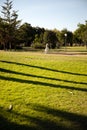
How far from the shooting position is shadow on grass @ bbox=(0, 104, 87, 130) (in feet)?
17.9

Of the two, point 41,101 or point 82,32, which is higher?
point 82,32

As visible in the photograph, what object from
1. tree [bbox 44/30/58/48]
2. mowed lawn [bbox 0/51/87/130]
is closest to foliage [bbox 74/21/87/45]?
tree [bbox 44/30/58/48]

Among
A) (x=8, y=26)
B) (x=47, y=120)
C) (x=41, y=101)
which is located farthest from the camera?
(x=8, y=26)

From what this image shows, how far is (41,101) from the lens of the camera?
291 inches

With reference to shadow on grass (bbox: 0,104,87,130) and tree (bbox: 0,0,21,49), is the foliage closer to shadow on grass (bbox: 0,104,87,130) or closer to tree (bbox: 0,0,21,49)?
tree (bbox: 0,0,21,49)

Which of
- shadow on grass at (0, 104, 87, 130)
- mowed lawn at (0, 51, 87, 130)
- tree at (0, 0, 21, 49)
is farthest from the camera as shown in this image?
tree at (0, 0, 21, 49)

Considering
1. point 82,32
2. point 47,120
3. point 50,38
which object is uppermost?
point 82,32

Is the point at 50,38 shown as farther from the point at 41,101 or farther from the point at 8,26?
the point at 41,101

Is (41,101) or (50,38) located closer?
(41,101)

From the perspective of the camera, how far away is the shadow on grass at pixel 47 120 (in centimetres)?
547

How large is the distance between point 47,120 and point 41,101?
1559mm

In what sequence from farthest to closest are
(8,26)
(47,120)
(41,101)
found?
(8,26) → (41,101) → (47,120)

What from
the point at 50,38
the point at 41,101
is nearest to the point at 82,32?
the point at 50,38

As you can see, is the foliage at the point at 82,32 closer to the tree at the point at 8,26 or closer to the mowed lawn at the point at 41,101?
the tree at the point at 8,26
